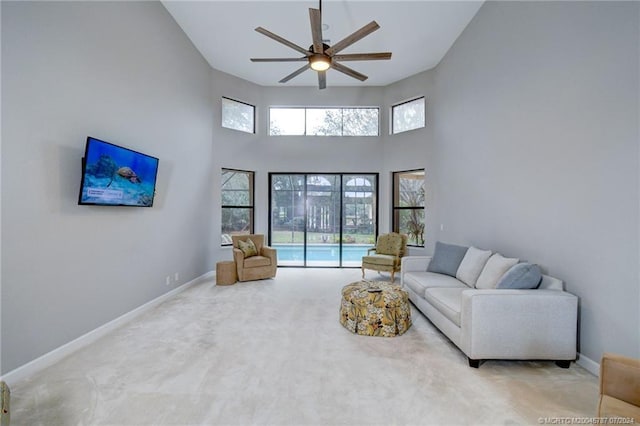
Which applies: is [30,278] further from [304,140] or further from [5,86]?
[304,140]

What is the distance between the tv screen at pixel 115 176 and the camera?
2729 millimetres

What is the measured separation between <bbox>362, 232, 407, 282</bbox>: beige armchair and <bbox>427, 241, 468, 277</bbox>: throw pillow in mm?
1083

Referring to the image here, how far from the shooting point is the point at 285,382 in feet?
7.23

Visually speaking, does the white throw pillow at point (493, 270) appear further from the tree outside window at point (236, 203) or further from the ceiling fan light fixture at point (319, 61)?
the tree outside window at point (236, 203)

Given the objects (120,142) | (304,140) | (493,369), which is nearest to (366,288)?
(493,369)

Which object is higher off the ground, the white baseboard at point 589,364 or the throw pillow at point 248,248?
the throw pillow at point 248,248

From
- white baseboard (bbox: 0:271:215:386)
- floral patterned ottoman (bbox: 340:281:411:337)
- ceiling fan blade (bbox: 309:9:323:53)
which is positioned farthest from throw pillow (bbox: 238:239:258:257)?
ceiling fan blade (bbox: 309:9:323:53)

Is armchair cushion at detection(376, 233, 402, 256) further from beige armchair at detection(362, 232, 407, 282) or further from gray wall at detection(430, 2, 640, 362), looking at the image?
gray wall at detection(430, 2, 640, 362)

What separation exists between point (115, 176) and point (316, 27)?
2.66m

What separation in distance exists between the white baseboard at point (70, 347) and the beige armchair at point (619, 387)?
3.89 metres

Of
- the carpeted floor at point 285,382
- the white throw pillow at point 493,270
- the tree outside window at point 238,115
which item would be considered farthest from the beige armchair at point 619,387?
the tree outside window at point 238,115

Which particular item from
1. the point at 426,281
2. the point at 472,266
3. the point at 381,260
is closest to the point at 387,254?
the point at 381,260

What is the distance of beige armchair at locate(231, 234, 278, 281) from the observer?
5.37 metres

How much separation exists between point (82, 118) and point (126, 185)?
78 centimetres
